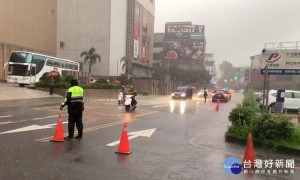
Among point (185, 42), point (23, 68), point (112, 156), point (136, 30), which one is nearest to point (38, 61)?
point (23, 68)

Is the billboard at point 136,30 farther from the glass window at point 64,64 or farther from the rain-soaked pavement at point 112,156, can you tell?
the rain-soaked pavement at point 112,156

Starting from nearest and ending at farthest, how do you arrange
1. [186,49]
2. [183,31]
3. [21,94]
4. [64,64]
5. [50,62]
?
[21,94] → [50,62] → [64,64] → [186,49] → [183,31]

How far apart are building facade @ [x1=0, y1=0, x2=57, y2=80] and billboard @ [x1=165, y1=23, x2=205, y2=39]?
70622mm

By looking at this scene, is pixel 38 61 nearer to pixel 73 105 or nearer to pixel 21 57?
pixel 21 57

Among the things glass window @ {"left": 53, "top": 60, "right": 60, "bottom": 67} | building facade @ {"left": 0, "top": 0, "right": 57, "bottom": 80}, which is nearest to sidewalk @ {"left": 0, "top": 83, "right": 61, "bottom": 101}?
glass window @ {"left": 53, "top": 60, "right": 60, "bottom": 67}

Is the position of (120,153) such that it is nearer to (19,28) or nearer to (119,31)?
(19,28)

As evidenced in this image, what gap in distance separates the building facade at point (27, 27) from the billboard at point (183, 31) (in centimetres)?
7062

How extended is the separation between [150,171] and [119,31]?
70426 mm

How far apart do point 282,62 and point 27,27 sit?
52172 millimetres

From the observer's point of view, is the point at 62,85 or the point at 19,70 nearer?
the point at 62,85

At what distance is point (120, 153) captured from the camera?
8.09 meters

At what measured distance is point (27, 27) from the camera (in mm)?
58750

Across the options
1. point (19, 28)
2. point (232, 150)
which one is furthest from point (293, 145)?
point (19, 28)

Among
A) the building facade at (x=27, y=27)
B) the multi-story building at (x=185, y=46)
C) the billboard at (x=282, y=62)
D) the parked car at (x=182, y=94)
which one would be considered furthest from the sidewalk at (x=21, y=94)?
the multi-story building at (x=185, y=46)
